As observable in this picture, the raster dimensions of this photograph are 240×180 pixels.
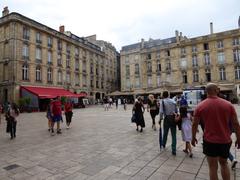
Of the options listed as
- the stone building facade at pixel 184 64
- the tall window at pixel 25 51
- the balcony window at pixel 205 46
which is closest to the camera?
the tall window at pixel 25 51

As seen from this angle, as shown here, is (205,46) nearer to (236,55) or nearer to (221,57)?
(221,57)

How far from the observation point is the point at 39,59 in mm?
26266

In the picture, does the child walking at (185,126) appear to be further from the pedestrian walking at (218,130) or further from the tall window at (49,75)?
the tall window at (49,75)

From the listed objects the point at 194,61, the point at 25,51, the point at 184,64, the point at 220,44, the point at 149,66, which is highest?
the point at 220,44

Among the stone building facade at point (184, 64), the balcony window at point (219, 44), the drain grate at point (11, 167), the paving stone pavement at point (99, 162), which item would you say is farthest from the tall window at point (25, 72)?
the balcony window at point (219, 44)

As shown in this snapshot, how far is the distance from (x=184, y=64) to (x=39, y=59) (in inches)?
999

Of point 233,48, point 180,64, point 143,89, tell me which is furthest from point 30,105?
point 233,48

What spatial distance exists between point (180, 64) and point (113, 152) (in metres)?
34.1

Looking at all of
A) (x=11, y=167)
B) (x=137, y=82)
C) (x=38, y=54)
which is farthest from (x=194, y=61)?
(x=11, y=167)

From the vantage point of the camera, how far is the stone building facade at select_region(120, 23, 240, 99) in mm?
32125

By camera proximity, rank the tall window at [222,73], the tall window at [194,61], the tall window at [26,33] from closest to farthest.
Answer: the tall window at [26,33]
the tall window at [222,73]
the tall window at [194,61]

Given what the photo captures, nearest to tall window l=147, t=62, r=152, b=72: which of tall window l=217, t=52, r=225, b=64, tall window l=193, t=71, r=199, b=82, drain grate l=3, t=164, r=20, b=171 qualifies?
tall window l=193, t=71, r=199, b=82

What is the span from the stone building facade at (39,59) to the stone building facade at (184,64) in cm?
990

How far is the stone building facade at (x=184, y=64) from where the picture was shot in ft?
105
